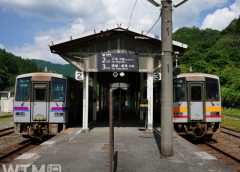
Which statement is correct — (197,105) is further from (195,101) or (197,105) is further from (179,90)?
(179,90)

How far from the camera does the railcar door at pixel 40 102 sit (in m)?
16.1

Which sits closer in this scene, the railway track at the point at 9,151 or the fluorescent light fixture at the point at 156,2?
the fluorescent light fixture at the point at 156,2

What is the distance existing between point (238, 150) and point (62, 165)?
7.19 m

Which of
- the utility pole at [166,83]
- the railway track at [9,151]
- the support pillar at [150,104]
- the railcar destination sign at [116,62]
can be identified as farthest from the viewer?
the support pillar at [150,104]

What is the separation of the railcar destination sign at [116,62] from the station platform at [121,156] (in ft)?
10.7

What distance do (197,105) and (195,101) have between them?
19cm

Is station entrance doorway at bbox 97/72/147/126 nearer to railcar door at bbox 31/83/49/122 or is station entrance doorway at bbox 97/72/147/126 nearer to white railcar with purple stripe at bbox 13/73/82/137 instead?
white railcar with purple stripe at bbox 13/73/82/137

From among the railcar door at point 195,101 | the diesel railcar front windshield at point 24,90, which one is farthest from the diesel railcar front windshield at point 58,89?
the railcar door at point 195,101

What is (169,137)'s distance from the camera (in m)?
10.4

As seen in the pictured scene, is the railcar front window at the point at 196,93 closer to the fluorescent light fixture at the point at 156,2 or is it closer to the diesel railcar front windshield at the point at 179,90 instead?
the diesel railcar front windshield at the point at 179,90

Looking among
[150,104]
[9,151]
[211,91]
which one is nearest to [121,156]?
[9,151]

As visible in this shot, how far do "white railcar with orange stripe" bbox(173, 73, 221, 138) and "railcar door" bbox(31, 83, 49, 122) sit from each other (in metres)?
5.42

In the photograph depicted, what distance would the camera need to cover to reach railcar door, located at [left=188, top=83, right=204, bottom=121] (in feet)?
52.1

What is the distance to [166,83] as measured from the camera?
10.5m
